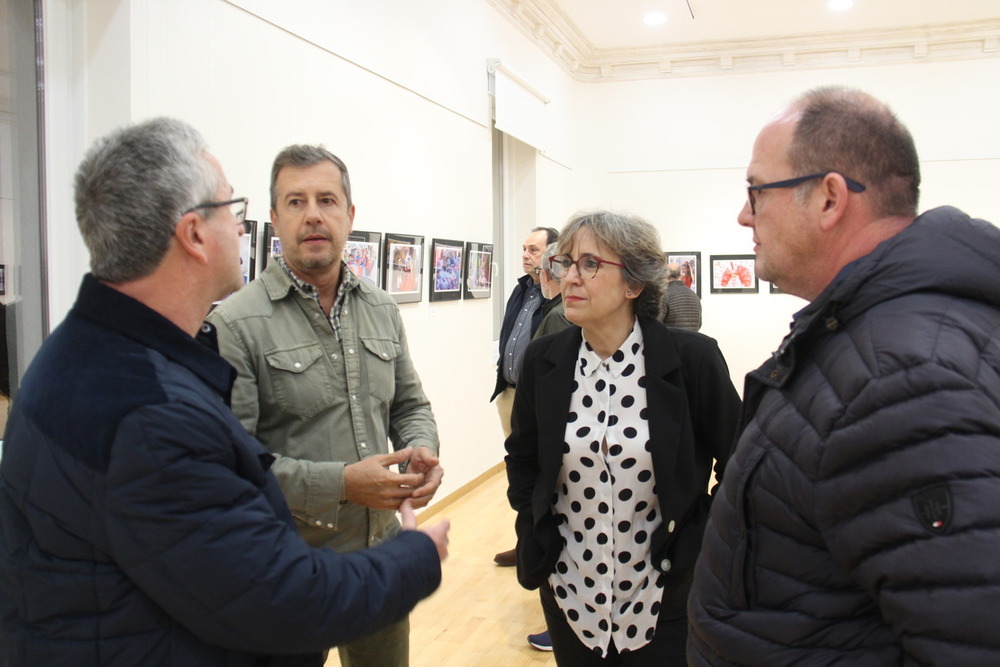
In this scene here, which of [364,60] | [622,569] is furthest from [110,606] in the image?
[364,60]

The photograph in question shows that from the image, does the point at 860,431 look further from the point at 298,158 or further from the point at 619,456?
the point at 298,158

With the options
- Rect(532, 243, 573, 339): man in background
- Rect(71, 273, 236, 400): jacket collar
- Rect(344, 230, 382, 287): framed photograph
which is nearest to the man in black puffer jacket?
Rect(71, 273, 236, 400): jacket collar

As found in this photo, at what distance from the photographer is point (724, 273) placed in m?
10.6

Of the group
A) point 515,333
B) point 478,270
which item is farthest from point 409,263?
point 478,270

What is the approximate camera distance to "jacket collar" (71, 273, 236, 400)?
120 cm

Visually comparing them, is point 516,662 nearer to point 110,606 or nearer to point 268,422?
point 268,422

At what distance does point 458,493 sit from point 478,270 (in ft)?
6.78

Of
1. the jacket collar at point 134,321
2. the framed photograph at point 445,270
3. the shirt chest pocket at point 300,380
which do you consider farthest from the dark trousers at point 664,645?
the framed photograph at point 445,270

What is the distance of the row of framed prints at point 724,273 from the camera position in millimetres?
10523

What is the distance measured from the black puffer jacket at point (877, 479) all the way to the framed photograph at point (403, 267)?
13.6 ft

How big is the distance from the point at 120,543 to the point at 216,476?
161 millimetres

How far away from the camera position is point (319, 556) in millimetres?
1221

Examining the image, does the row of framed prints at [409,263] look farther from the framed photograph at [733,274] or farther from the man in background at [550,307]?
the framed photograph at [733,274]

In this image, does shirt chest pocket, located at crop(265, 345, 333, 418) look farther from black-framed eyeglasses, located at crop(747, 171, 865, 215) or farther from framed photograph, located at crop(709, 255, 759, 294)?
framed photograph, located at crop(709, 255, 759, 294)
